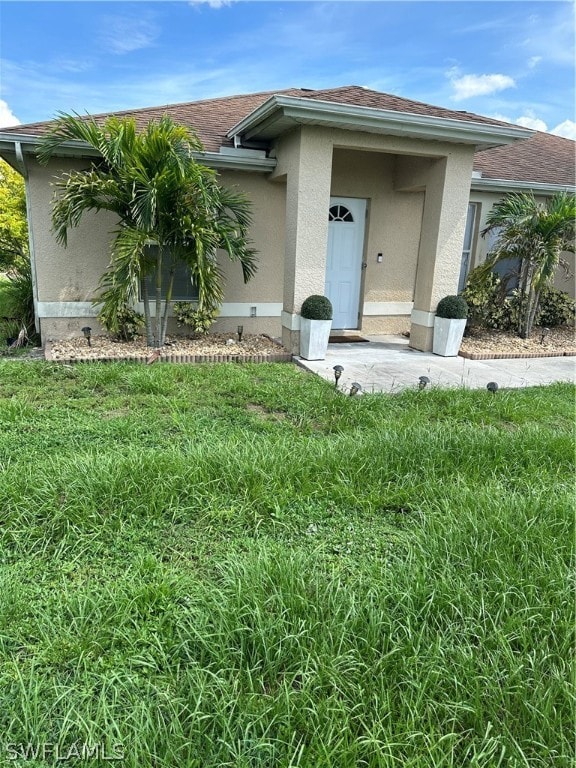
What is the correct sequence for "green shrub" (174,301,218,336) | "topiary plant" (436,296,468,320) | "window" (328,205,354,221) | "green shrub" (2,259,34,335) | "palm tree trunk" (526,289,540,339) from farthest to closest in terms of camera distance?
"window" (328,205,354,221)
"palm tree trunk" (526,289,540,339)
"green shrub" (2,259,34,335)
"topiary plant" (436,296,468,320)
"green shrub" (174,301,218,336)

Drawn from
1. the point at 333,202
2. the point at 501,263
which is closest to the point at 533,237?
the point at 501,263

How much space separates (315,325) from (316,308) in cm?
26

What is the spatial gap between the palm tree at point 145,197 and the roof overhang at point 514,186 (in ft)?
18.8

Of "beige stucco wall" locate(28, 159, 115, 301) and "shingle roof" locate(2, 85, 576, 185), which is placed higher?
"shingle roof" locate(2, 85, 576, 185)

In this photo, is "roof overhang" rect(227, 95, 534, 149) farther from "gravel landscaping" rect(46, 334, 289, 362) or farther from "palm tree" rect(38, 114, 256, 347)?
"gravel landscaping" rect(46, 334, 289, 362)

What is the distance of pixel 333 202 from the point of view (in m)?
9.96

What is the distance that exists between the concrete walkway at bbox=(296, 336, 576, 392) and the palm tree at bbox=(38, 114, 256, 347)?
7.70 ft

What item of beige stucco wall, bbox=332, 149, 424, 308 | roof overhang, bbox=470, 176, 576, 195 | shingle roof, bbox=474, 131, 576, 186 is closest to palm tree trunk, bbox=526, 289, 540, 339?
beige stucco wall, bbox=332, 149, 424, 308

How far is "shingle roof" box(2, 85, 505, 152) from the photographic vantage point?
759 cm

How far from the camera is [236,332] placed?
9508 millimetres

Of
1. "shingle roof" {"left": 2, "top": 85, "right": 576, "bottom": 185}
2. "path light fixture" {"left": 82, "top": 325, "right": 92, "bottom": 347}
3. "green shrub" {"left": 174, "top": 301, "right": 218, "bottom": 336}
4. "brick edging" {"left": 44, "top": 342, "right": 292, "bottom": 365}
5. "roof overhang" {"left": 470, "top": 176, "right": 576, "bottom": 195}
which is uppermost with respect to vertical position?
"shingle roof" {"left": 2, "top": 85, "right": 576, "bottom": 185}

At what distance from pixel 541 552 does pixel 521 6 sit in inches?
279

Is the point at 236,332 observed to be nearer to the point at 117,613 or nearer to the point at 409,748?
the point at 117,613

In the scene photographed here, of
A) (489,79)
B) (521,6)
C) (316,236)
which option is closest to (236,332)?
(316,236)
